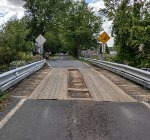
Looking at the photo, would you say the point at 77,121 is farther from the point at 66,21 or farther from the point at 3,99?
the point at 66,21

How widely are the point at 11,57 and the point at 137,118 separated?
83.6ft

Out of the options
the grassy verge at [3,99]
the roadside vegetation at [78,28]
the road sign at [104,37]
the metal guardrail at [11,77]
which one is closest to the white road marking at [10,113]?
the grassy verge at [3,99]

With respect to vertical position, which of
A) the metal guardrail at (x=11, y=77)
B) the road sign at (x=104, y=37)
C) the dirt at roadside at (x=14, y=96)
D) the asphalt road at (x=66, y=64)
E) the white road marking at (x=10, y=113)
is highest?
the road sign at (x=104, y=37)

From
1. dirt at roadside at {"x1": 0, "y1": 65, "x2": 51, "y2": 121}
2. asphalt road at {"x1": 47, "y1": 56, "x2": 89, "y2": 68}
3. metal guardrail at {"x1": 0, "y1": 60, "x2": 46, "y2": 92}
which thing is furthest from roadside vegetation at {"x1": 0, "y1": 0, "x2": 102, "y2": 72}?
dirt at roadside at {"x1": 0, "y1": 65, "x2": 51, "y2": 121}

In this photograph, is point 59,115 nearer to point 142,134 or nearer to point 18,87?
point 142,134

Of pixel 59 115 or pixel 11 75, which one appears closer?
pixel 59 115

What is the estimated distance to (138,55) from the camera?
28.9m

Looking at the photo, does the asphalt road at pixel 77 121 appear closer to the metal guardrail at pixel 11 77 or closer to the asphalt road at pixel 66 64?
the metal guardrail at pixel 11 77

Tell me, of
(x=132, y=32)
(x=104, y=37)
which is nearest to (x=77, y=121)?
(x=132, y=32)

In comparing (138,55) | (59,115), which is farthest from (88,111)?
(138,55)

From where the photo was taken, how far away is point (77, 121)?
8883mm

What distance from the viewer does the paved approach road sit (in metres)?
7.65

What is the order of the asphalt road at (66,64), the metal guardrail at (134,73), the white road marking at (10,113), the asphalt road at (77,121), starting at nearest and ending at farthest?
the asphalt road at (77,121), the white road marking at (10,113), the metal guardrail at (134,73), the asphalt road at (66,64)

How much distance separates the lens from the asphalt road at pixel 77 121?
7.64 meters
